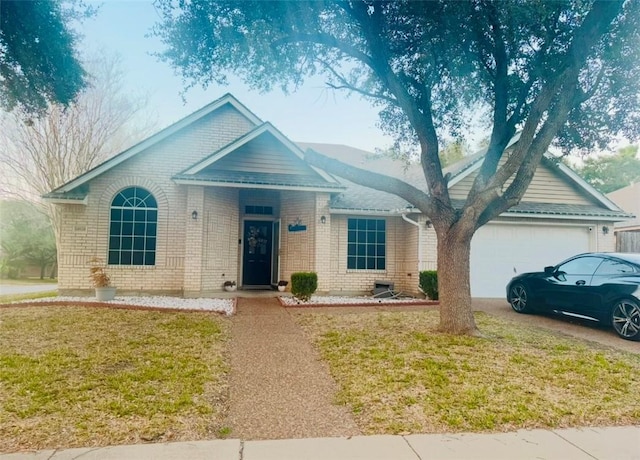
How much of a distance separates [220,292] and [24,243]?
741 inches

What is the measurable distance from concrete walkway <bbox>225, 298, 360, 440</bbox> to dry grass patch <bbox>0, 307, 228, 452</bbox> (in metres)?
0.24

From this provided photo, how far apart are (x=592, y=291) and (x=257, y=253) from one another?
10127mm

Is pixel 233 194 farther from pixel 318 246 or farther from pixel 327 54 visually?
pixel 327 54

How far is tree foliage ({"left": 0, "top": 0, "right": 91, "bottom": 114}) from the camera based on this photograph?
7.27 metres

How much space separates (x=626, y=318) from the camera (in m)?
7.94

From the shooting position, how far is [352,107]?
1108 centimetres

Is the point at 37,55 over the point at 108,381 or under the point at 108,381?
over

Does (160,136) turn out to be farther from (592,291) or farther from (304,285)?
(592,291)

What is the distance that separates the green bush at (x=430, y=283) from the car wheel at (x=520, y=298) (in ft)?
6.71

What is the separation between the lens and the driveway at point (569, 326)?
7559 millimetres

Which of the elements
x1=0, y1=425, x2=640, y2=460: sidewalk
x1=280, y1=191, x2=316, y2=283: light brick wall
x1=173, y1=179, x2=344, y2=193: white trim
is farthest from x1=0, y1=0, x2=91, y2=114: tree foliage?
x1=0, y1=425, x2=640, y2=460: sidewalk

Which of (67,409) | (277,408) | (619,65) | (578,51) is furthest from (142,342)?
(619,65)

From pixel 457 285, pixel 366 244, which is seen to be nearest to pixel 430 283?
pixel 366 244

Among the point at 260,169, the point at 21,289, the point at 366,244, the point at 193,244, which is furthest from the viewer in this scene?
the point at 21,289
